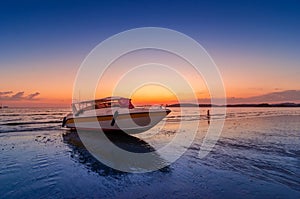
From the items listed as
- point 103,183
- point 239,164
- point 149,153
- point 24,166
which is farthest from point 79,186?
point 239,164

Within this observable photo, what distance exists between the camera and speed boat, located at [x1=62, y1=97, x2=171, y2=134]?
15805 millimetres

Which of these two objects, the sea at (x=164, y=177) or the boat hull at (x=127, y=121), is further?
the boat hull at (x=127, y=121)

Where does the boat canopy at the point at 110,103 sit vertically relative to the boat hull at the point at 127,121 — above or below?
above

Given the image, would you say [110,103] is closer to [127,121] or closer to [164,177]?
[127,121]

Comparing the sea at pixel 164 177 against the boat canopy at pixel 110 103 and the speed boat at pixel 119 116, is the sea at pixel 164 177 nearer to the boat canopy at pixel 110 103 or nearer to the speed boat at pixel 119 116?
the speed boat at pixel 119 116

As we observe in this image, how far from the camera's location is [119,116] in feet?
51.7

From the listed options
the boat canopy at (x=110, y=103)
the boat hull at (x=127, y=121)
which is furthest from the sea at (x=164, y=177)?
the boat canopy at (x=110, y=103)

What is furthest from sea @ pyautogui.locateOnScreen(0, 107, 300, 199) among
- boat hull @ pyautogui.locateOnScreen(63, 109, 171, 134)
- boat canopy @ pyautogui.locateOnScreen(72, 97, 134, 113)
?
boat canopy @ pyautogui.locateOnScreen(72, 97, 134, 113)

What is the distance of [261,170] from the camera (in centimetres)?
783

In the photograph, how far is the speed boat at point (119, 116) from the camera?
51.9ft

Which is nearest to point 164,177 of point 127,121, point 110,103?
point 127,121

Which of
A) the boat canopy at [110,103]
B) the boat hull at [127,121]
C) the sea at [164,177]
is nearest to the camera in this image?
the sea at [164,177]

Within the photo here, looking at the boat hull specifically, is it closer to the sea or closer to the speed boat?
the speed boat

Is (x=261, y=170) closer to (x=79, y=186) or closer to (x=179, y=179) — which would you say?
(x=179, y=179)
